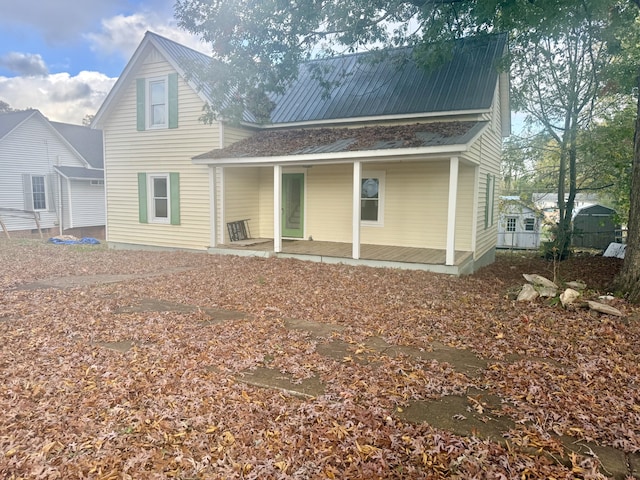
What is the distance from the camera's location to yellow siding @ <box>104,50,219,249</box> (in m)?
11.8

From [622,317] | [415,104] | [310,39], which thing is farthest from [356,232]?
[622,317]

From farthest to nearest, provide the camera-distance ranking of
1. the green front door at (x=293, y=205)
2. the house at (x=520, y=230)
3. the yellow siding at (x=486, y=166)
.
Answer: the house at (x=520, y=230) → the green front door at (x=293, y=205) → the yellow siding at (x=486, y=166)

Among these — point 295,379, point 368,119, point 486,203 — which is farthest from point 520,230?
point 295,379

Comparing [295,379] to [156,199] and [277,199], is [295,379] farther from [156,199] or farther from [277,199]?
[156,199]

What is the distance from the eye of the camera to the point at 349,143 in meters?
9.91

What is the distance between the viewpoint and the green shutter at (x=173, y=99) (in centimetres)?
1186

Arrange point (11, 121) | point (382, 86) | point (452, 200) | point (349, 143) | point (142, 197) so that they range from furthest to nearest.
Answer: point (11, 121), point (142, 197), point (382, 86), point (349, 143), point (452, 200)

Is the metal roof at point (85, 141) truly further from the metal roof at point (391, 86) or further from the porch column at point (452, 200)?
the porch column at point (452, 200)

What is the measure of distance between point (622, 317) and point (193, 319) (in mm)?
5618

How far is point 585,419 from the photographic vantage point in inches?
123

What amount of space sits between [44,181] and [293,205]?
15113 millimetres

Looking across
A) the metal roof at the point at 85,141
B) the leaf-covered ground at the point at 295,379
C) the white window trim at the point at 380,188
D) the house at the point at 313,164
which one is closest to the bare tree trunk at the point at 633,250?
the leaf-covered ground at the point at 295,379

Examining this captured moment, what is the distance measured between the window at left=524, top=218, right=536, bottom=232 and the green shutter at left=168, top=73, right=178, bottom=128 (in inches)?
800

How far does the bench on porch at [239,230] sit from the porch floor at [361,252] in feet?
0.73
